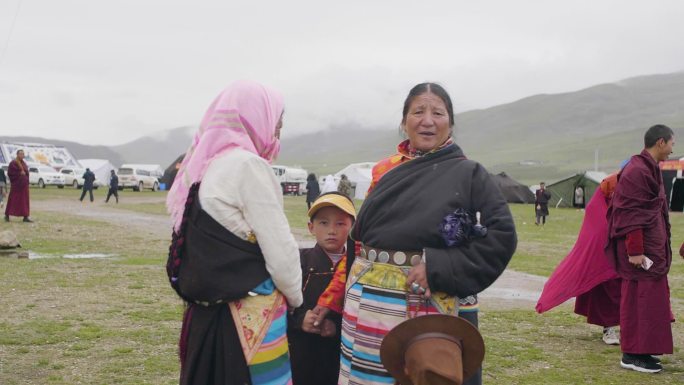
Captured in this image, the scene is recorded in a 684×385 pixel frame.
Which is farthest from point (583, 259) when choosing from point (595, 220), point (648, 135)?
point (648, 135)

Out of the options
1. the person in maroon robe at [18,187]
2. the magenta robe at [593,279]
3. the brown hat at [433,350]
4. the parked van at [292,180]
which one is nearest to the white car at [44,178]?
the parked van at [292,180]

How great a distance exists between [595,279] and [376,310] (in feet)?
13.4

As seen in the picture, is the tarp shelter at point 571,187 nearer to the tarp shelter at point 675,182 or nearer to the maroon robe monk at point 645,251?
the tarp shelter at point 675,182

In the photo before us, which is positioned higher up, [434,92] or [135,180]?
[434,92]

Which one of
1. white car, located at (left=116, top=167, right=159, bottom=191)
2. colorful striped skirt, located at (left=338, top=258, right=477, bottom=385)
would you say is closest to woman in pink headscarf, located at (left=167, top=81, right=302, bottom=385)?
colorful striped skirt, located at (left=338, top=258, right=477, bottom=385)

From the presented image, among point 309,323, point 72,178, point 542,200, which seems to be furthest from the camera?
point 72,178

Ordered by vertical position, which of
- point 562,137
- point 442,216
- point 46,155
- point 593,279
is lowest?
point 593,279

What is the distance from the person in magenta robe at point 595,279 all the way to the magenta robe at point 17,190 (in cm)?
1376

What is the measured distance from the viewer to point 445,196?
274cm

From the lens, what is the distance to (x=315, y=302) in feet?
11.3

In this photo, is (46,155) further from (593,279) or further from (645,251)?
(645,251)

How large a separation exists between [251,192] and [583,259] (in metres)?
4.47

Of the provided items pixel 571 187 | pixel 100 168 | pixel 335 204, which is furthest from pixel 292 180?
pixel 335 204

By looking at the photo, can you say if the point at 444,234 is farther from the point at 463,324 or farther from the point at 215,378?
the point at 215,378
